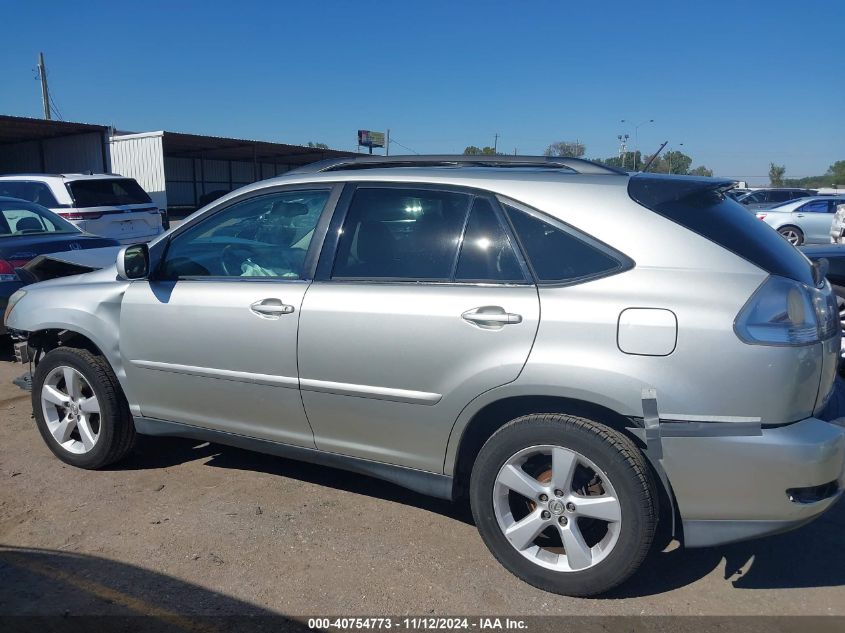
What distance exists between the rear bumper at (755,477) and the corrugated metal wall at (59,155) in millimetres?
21429

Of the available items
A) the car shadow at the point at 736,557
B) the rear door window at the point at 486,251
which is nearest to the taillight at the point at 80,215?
the car shadow at the point at 736,557

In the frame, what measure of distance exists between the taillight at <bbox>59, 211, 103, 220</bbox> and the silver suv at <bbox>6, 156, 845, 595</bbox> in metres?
8.07

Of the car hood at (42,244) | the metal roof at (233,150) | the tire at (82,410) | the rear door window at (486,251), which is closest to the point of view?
the rear door window at (486,251)

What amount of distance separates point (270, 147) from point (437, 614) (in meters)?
32.2

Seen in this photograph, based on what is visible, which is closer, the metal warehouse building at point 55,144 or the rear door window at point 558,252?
the rear door window at point 558,252

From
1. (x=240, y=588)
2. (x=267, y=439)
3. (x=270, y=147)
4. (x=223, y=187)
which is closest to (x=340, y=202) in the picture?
(x=267, y=439)

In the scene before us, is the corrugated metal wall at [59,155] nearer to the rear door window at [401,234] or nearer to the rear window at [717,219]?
the rear door window at [401,234]

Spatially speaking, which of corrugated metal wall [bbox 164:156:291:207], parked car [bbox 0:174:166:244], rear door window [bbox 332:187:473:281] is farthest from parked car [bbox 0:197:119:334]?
corrugated metal wall [bbox 164:156:291:207]

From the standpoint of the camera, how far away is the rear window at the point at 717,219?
2650mm

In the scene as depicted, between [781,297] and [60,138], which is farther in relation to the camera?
[60,138]

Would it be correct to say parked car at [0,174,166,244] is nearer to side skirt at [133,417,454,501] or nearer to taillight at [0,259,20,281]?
taillight at [0,259,20,281]

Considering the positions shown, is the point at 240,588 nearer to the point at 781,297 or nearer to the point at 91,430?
the point at 91,430

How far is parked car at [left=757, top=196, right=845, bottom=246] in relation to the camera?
18188mm

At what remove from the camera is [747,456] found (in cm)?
247
